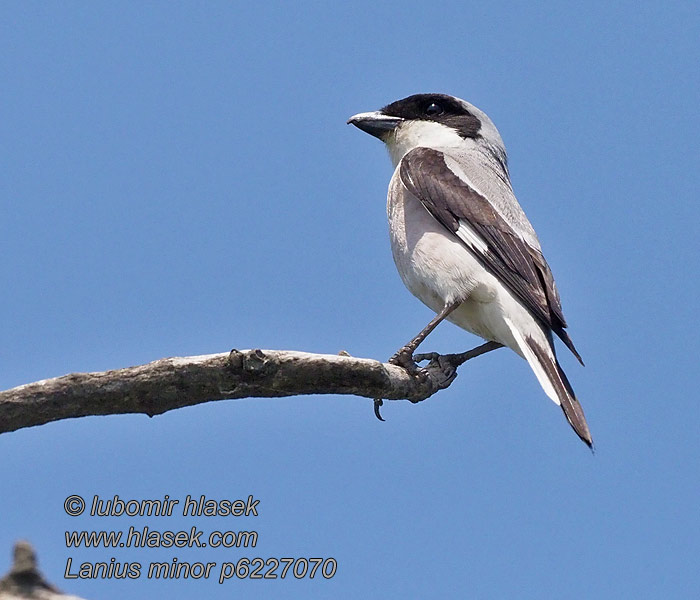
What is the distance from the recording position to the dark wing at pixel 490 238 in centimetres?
669

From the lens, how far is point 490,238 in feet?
22.5

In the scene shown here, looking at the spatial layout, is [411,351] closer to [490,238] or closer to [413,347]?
[413,347]

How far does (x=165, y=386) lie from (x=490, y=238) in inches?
112

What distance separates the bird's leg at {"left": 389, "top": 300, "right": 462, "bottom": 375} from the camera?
635 centimetres

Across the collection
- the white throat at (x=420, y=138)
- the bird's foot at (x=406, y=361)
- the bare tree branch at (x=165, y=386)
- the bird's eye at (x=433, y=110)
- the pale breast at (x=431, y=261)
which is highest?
the bird's eye at (x=433, y=110)

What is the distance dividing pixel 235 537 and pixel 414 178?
3.28m

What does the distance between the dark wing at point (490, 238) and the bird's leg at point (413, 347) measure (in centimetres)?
43

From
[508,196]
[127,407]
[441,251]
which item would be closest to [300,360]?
[127,407]

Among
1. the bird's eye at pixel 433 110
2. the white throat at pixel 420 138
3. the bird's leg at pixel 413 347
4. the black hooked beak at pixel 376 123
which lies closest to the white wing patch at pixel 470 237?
the bird's leg at pixel 413 347

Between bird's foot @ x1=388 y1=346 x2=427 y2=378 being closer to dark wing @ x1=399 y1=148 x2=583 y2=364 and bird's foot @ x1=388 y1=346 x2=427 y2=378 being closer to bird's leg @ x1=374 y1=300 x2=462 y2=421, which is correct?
bird's leg @ x1=374 y1=300 x2=462 y2=421

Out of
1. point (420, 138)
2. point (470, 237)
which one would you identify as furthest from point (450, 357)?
point (420, 138)

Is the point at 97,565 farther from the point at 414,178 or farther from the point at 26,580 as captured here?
the point at 414,178

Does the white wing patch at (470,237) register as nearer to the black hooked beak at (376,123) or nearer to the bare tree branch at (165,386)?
the black hooked beak at (376,123)

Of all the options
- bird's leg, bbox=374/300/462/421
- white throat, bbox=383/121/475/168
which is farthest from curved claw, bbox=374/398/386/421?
white throat, bbox=383/121/475/168
